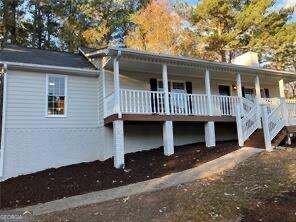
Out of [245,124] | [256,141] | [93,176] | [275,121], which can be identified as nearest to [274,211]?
[93,176]

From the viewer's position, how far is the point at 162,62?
15.3 metres

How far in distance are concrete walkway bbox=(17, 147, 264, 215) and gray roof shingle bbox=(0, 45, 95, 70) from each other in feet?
22.8

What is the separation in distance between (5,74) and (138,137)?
6363 millimetres

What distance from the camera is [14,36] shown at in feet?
96.4

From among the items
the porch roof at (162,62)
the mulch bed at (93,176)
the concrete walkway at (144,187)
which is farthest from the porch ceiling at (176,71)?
the concrete walkway at (144,187)

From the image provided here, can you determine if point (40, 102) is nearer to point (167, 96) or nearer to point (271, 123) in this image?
point (167, 96)

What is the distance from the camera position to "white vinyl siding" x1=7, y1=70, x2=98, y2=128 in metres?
14.2

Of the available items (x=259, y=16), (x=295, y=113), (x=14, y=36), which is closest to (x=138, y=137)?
(x=295, y=113)

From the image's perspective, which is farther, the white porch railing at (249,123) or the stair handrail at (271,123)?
the white porch railing at (249,123)

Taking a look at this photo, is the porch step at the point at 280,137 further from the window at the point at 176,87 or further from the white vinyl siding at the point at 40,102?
the white vinyl siding at the point at 40,102

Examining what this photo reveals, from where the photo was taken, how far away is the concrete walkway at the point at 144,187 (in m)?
9.82

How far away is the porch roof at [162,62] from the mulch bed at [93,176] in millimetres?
3943

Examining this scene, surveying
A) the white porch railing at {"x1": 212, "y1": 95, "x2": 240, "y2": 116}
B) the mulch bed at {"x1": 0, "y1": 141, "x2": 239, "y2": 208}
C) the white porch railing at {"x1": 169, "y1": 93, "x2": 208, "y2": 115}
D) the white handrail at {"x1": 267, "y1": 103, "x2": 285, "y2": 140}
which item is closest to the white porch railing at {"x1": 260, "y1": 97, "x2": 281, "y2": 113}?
the white porch railing at {"x1": 212, "y1": 95, "x2": 240, "y2": 116}

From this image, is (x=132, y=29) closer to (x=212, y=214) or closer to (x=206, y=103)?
(x=206, y=103)
